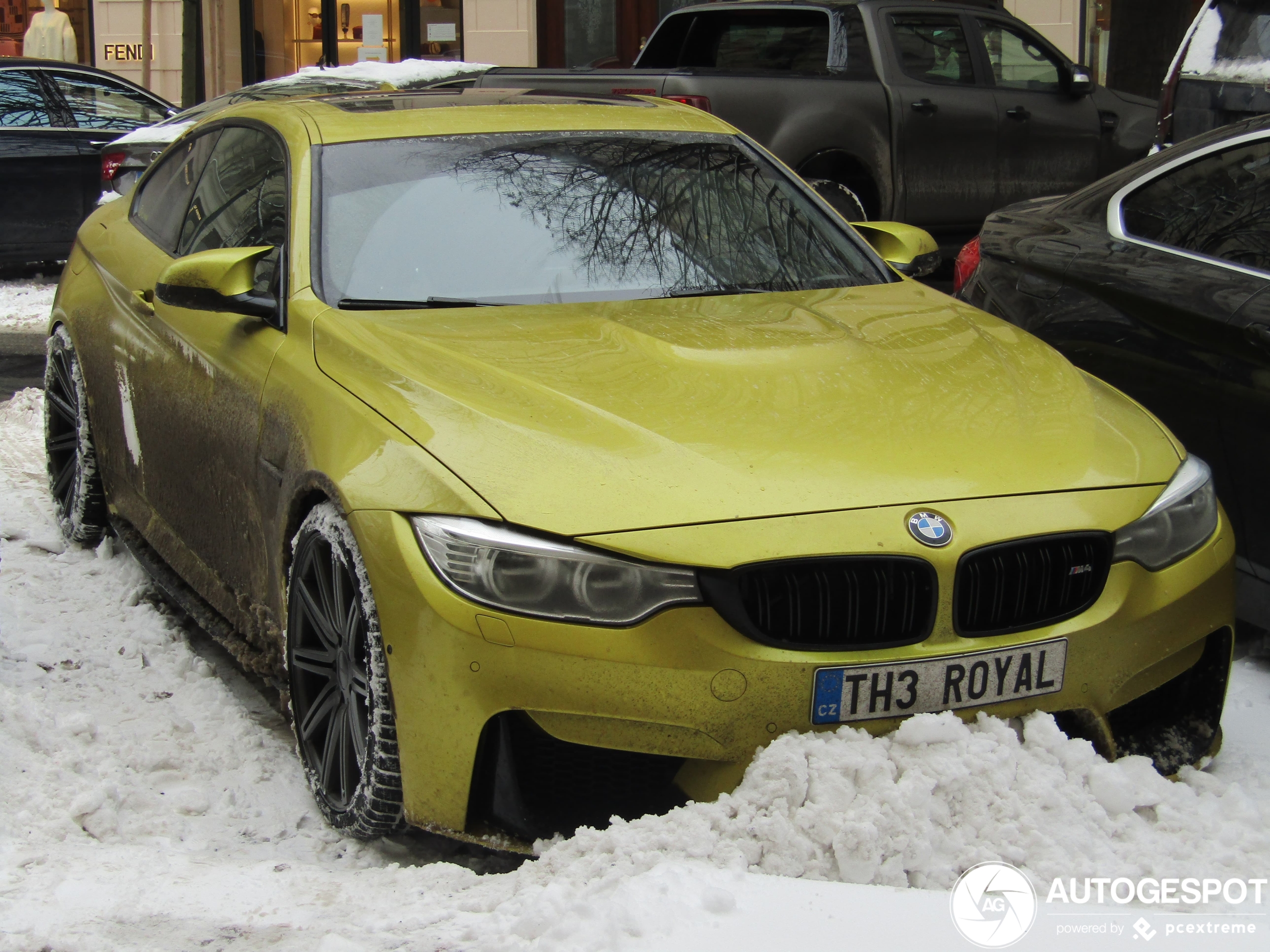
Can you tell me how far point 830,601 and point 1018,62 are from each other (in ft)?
29.1

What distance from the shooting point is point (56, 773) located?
10.9 feet

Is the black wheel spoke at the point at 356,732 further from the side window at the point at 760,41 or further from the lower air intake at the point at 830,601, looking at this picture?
the side window at the point at 760,41

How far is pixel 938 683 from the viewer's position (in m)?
2.78

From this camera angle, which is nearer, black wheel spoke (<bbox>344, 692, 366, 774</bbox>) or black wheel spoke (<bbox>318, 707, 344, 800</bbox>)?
black wheel spoke (<bbox>344, 692, 366, 774</bbox>)

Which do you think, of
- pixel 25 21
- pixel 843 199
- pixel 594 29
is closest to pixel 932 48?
pixel 843 199

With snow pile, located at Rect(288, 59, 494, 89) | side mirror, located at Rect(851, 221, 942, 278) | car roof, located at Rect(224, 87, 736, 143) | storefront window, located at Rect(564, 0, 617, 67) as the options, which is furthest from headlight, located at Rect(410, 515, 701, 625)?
storefront window, located at Rect(564, 0, 617, 67)

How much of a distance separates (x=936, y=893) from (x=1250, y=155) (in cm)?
286

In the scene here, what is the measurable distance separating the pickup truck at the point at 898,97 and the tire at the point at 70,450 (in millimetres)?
3953

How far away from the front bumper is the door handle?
52.8 inches

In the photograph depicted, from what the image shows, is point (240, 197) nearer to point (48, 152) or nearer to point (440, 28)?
point (48, 152)

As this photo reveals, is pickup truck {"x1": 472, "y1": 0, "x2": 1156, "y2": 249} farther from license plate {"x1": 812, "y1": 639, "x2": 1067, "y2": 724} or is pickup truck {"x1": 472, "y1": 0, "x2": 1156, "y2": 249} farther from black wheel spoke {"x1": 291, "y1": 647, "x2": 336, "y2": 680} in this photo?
license plate {"x1": 812, "y1": 639, "x2": 1067, "y2": 724}

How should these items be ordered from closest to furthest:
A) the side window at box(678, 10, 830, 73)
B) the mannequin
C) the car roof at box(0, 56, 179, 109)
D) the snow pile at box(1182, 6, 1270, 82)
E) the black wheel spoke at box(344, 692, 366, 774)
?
the black wheel spoke at box(344, 692, 366, 774) → the snow pile at box(1182, 6, 1270, 82) → the side window at box(678, 10, 830, 73) → the car roof at box(0, 56, 179, 109) → the mannequin

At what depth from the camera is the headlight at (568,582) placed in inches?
106

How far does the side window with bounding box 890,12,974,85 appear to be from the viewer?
999cm
